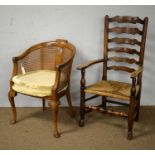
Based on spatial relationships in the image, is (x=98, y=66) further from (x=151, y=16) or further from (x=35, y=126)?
(x=35, y=126)

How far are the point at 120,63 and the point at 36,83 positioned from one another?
3.32 feet

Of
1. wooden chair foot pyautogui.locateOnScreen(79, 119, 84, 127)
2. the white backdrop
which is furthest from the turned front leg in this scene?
the white backdrop

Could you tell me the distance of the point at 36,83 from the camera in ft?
7.27

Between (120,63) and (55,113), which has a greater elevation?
(120,63)

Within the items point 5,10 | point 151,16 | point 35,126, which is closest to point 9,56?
point 5,10

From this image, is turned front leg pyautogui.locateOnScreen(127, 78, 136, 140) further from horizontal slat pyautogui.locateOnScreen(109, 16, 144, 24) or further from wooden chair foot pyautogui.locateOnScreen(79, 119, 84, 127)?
horizontal slat pyautogui.locateOnScreen(109, 16, 144, 24)

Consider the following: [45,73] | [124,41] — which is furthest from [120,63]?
[45,73]

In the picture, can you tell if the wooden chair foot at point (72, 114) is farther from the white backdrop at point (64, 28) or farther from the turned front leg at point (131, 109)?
the turned front leg at point (131, 109)

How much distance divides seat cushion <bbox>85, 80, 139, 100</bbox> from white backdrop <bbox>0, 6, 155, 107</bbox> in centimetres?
42

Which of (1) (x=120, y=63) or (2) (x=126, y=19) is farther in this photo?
(1) (x=120, y=63)

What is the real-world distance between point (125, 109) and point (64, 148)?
40.7 inches

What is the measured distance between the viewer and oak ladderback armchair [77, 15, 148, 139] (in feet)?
7.25

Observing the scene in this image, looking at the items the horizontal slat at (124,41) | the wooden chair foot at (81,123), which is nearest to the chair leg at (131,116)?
the wooden chair foot at (81,123)

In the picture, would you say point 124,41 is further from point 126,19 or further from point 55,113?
point 55,113
